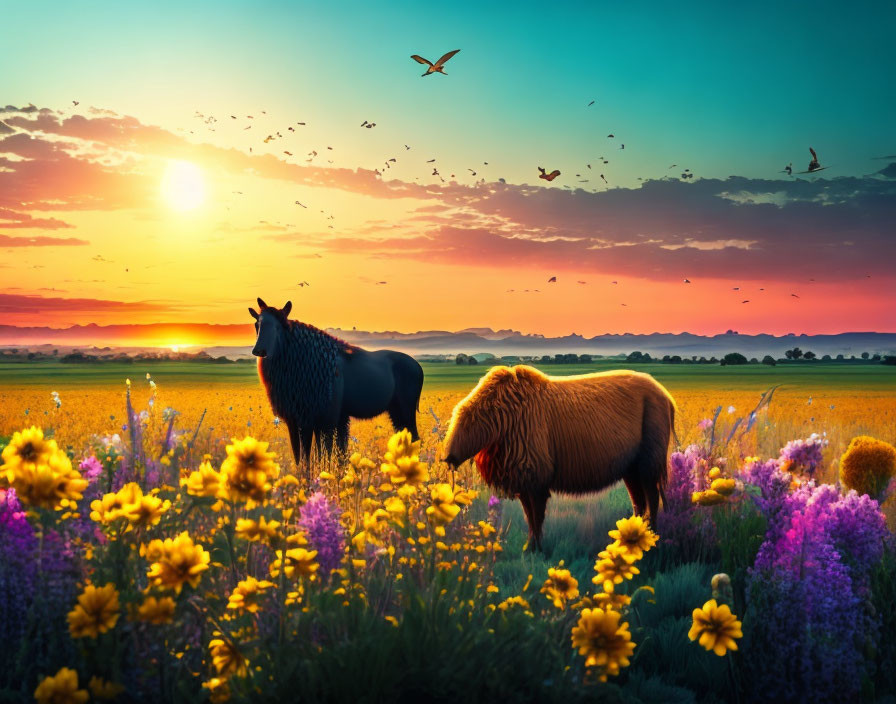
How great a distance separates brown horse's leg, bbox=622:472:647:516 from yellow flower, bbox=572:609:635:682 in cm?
458

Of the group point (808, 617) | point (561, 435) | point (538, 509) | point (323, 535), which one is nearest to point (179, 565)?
point (323, 535)

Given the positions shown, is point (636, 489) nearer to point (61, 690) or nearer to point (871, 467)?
point (871, 467)

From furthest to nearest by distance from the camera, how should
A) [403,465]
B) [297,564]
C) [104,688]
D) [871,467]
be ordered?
1. [871,467]
2. [403,465]
3. [297,564]
4. [104,688]

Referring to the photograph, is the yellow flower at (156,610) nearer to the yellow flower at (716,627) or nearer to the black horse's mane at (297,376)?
the yellow flower at (716,627)

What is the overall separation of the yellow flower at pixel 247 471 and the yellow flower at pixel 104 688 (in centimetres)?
91

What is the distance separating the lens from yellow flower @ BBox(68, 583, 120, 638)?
288 centimetres

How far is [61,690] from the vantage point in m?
2.73

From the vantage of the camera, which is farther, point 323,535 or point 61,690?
point 323,535

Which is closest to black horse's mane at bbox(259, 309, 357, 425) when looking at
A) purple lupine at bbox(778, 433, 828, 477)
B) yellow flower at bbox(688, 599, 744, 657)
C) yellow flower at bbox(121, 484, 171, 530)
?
purple lupine at bbox(778, 433, 828, 477)

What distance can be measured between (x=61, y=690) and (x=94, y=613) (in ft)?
0.99

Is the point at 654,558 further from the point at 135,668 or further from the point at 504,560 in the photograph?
the point at 135,668

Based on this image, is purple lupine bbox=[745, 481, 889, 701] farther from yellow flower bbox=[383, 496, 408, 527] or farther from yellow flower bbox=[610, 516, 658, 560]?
yellow flower bbox=[383, 496, 408, 527]

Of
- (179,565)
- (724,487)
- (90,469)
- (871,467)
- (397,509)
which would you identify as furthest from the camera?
(871,467)

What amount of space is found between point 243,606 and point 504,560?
13.3ft
